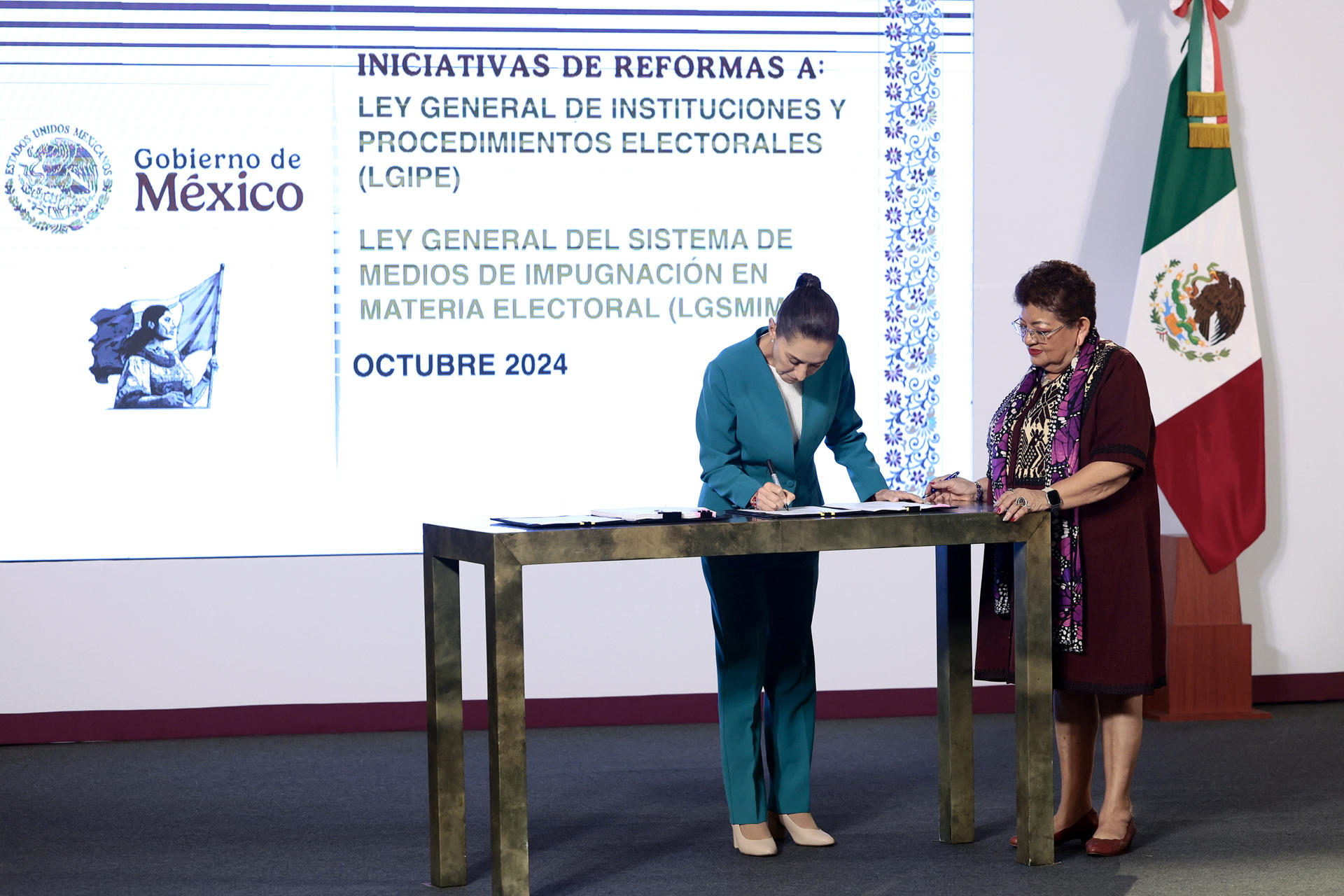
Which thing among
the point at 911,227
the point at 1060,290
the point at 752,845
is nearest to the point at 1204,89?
the point at 911,227

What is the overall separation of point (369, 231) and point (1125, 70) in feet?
8.99

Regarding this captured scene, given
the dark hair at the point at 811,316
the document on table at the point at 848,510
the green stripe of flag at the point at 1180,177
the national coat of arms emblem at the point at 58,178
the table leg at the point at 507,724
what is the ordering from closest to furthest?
the table leg at the point at 507,724
the document on table at the point at 848,510
the dark hair at the point at 811,316
the national coat of arms emblem at the point at 58,178
the green stripe of flag at the point at 1180,177

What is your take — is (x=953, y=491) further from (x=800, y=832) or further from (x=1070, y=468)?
(x=800, y=832)

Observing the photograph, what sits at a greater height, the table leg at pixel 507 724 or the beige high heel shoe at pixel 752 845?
the table leg at pixel 507 724

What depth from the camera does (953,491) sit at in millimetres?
3348

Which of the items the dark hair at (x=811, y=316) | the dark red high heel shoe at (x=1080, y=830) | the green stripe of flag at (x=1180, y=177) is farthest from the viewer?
the green stripe of flag at (x=1180, y=177)

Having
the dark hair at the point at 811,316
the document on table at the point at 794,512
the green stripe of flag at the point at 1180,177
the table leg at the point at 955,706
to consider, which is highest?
the green stripe of flag at the point at 1180,177

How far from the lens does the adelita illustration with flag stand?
481 cm

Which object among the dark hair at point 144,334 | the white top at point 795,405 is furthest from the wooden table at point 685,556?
the dark hair at point 144,334

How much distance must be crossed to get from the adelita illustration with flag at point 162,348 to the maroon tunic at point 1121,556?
9.83ft

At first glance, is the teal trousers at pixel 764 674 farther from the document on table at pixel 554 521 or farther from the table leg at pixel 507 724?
the table leg at pixel 507 724

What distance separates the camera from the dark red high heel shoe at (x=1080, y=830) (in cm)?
335

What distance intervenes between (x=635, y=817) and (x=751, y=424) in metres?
1.12

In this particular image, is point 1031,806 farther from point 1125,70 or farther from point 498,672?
point 1125,70
